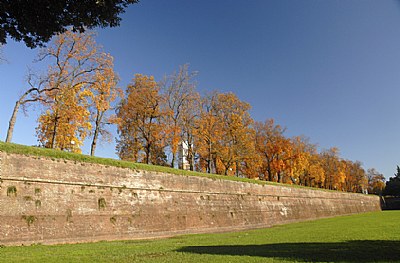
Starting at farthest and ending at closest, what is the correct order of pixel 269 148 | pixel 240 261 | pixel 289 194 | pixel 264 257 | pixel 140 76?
pixel 269 148, pixel 289 194, pixel 140 76, pixel 264 257, pixel 240 261

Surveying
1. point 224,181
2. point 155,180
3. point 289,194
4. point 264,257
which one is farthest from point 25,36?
point 289,194

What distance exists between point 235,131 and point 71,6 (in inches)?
1112

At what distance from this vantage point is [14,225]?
12094 mm

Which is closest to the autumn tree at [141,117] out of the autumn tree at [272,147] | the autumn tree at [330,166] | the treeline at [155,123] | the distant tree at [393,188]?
the treeline at [155,123]

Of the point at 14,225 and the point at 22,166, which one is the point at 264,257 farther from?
the point at 22,166

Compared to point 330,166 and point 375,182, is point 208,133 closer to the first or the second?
point 330,166

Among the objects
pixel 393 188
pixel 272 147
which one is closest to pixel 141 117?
pixel 272 147

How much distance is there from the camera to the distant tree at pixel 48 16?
20.3ft

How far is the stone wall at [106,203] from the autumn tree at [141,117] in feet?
Result: 27.0

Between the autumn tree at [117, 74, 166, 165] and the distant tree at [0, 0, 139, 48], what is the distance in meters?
20.6

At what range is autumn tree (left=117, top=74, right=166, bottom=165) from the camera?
28484 millimetres

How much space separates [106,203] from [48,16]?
37.9 feet

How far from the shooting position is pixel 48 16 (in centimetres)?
643

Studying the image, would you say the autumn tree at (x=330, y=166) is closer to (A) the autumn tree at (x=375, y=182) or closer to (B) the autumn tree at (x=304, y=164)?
(B) the autumn tree at (x=304, y=164)
